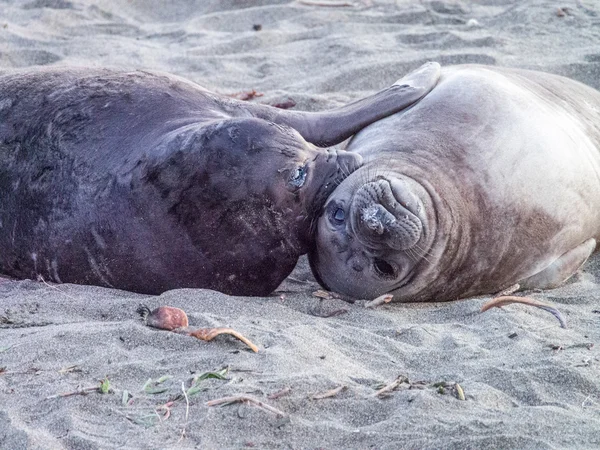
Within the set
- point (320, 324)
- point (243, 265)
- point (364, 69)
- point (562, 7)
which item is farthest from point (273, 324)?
point (562, 7)

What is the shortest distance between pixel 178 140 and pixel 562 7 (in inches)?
197

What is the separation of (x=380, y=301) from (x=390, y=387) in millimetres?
1253

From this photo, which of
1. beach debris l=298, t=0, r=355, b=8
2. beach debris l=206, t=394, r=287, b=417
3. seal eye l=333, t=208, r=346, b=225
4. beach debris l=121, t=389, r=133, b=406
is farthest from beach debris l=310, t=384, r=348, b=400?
beach debris l=298, t=0, r=355, b=8

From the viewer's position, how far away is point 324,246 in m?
4.44

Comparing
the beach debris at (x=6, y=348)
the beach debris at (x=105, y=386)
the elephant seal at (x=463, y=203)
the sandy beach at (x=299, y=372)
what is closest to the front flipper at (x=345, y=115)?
the elephant seal at (x=463, y=203)

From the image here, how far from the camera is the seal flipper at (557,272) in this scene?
4604 millimetres

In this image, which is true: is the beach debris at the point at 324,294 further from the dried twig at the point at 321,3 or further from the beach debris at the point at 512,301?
the dried twig at the point at 321,3

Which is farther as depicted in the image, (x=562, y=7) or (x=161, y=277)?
(x=562, y=7)

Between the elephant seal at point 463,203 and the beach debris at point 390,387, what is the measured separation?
1.04 meters

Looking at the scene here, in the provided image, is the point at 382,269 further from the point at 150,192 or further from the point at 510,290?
the point at 150,192

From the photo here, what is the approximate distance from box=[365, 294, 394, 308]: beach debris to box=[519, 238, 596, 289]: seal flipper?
2.18 ft

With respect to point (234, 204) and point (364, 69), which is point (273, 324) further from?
point (364, 69)

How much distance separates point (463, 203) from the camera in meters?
4.41

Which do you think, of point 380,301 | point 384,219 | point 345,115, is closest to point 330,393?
point 384,219
